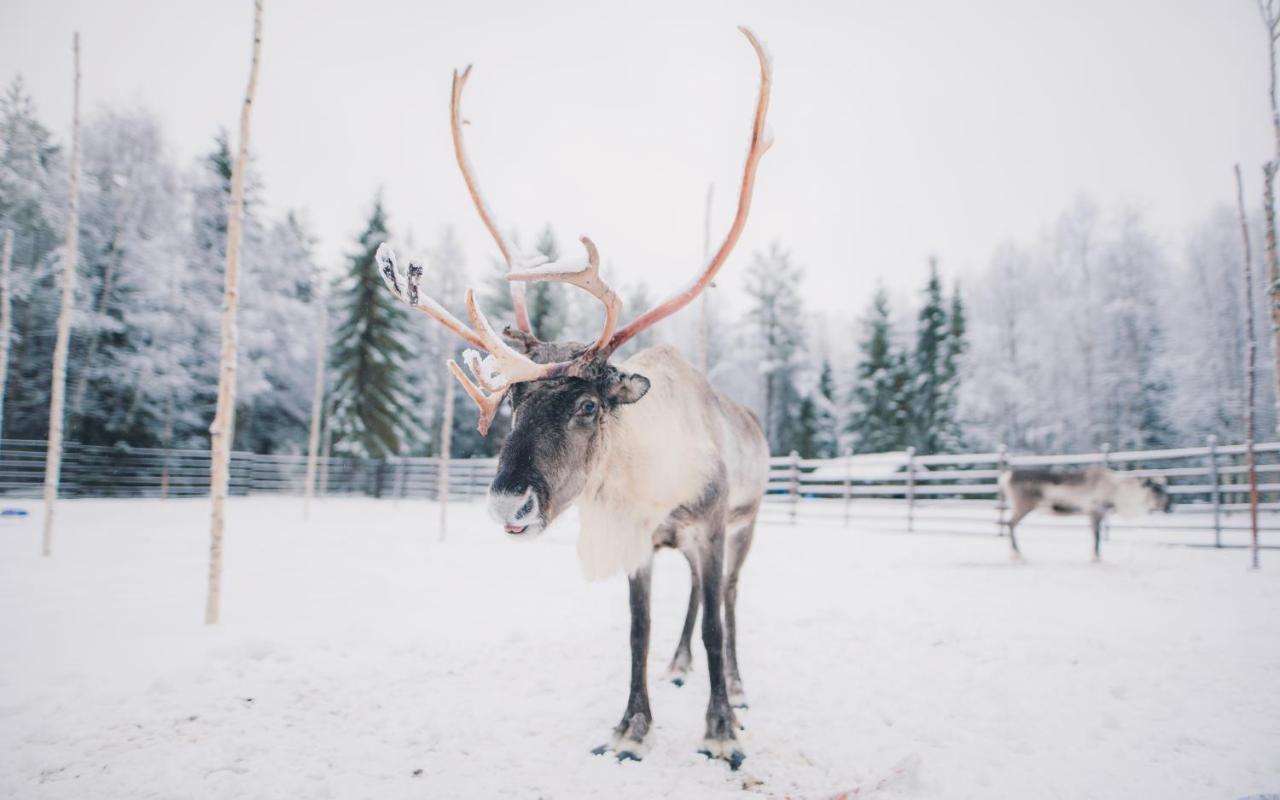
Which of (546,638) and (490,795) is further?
(546,638)

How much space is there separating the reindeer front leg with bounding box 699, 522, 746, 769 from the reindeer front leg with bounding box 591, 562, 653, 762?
30 cm

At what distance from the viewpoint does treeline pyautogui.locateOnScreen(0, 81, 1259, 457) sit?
61.3 ft

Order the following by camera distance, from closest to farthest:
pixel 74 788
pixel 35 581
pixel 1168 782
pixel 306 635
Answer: pixel 74 788 → pixel 1168 782 → pixel 306 635 → pixel 35 581

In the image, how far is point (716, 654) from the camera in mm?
3025

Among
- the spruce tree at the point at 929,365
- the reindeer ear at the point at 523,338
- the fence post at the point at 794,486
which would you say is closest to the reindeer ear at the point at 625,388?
the reindeer ear at the point at 523,338

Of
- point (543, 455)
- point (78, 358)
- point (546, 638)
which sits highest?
point (78, 358)

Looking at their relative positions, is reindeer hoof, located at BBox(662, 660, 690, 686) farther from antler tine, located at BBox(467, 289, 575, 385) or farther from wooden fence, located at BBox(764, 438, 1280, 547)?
wooden fence, located at BBox(764, 438, 1280, 547)

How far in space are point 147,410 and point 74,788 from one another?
900 inches

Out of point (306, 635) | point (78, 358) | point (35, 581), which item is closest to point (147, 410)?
point (78, 358)

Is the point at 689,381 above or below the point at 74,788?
above

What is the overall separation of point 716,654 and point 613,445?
1.21 m

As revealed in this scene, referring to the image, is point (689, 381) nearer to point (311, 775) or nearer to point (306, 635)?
point (311, 775)

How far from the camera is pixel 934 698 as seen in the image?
11.5 ft

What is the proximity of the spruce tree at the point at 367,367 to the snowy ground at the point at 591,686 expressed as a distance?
19025mm
